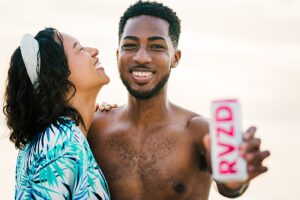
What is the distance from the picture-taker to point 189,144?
511 cm

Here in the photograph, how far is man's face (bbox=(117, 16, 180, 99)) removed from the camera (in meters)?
5.03

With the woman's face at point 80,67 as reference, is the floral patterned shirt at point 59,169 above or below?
below

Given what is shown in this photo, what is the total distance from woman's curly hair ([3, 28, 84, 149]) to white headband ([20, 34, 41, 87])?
0.03 m

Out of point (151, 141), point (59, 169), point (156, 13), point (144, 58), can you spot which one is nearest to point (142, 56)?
point (144, 58)

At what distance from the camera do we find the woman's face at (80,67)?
15.5 feet

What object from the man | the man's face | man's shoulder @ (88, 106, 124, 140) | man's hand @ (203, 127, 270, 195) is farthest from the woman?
man's hand @ (203, 127, 270, 195)

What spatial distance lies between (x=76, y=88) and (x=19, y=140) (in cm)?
59

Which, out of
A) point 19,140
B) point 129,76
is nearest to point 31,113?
point 19,140

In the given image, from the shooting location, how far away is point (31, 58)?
177 inches

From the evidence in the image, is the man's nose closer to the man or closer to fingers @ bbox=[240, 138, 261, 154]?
the man

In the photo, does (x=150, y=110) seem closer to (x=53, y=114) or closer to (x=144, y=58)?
(x=144, y=58)

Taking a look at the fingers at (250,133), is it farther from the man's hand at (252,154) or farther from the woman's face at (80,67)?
the woman's face at (80,67)

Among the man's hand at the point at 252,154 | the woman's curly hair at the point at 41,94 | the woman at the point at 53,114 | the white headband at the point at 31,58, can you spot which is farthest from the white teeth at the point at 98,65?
the man's hand at the point at 252,154

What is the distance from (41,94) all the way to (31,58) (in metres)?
0.28
